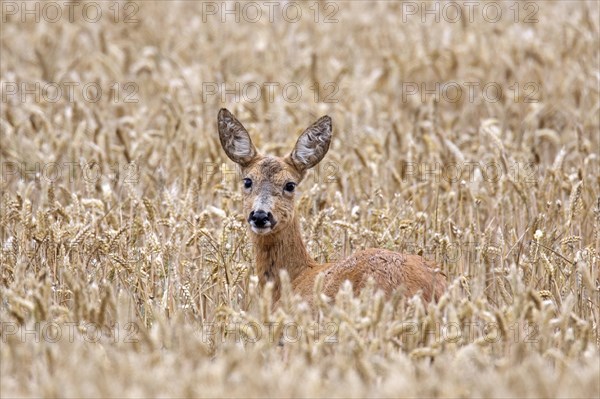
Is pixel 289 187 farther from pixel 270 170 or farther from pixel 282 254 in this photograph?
pixel 282 254

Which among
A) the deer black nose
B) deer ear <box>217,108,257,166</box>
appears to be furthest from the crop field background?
deer ear <box>217,108,257,166</box>

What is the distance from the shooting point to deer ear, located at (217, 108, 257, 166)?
8.64 metres

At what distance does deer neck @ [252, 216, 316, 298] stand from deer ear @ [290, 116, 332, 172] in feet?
1.51

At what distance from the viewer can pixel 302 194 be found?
381 inches

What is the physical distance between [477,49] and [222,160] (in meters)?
5.47

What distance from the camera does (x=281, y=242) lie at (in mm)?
8367

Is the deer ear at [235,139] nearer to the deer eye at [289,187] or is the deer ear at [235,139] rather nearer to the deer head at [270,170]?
the deer head at [270,170]

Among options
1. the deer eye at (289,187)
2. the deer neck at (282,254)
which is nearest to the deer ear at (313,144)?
the deer eye at (289,187)

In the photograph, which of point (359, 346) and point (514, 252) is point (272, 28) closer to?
point (514, 252)

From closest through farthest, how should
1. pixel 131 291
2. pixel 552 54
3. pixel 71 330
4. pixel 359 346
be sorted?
pixel 359 346
pixel 71 330
pixel 131 291
pixel 552 54

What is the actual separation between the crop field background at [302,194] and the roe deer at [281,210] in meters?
0.29

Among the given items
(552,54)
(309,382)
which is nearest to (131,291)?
(309,382)

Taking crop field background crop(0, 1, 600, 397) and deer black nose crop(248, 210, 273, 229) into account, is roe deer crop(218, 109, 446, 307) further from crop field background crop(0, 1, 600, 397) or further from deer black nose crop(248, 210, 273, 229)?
crop field background crop(0, 1, 600, 397)

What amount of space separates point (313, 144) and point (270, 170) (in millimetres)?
399
